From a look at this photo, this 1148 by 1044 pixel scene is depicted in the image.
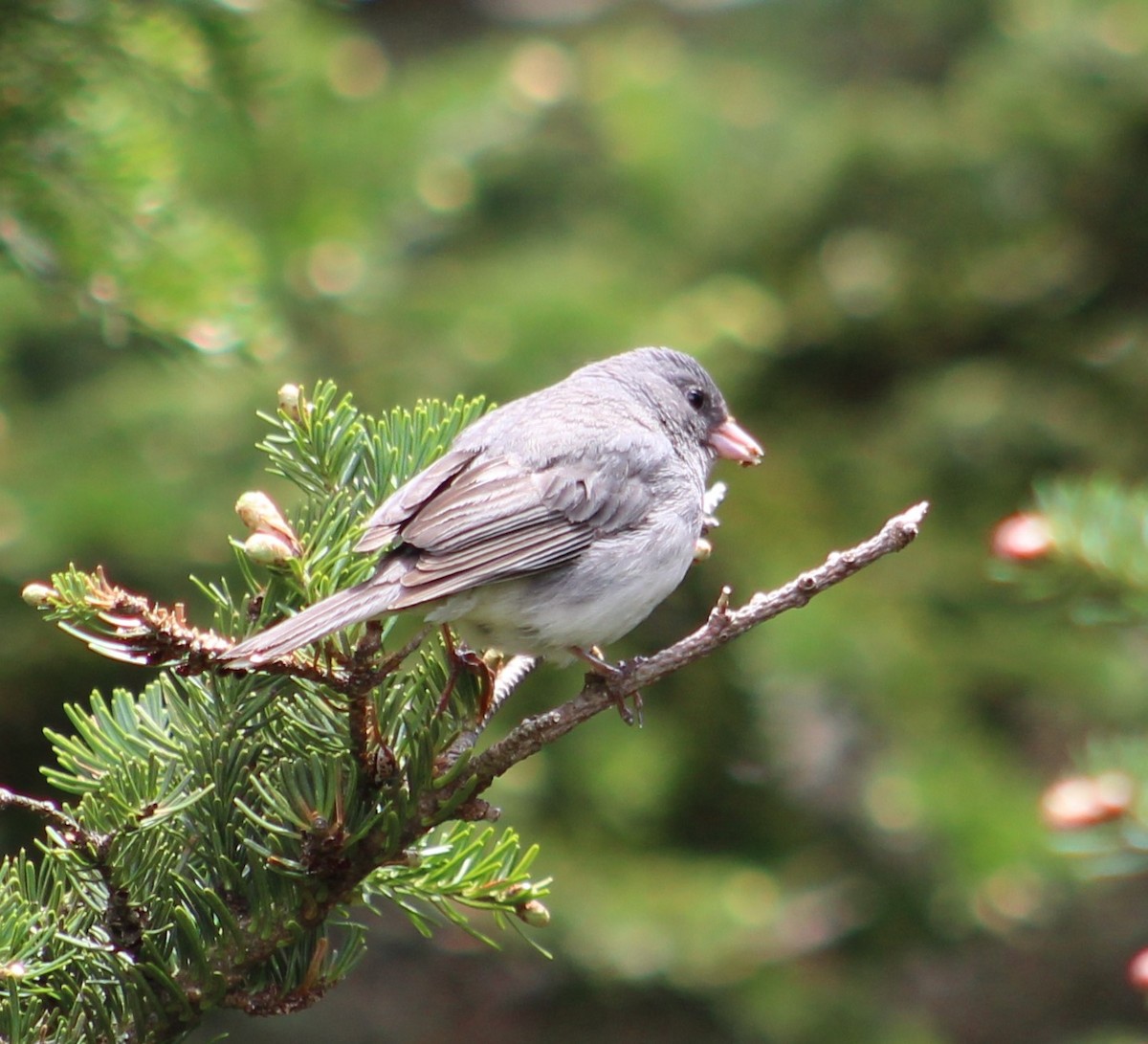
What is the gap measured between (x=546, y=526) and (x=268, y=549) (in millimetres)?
1141

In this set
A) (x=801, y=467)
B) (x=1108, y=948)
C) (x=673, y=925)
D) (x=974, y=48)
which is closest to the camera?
(x=673, y=925)

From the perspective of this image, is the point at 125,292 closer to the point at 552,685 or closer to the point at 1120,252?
the point at 552,685

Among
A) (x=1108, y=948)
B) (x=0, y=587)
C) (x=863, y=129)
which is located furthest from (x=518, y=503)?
(x=1108, y=948)

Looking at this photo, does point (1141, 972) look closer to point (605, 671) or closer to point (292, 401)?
point (605, 671)

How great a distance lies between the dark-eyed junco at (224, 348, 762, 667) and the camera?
84.7 inches

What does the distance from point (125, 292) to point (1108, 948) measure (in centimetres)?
574

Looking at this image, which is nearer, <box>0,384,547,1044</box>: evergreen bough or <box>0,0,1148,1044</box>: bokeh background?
<box>0,384,547,1044</box>: evergreen bough

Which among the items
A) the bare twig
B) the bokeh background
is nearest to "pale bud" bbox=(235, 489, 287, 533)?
the bare twig

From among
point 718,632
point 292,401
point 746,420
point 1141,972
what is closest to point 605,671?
point 718,632

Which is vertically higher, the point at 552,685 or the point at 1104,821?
the point at 1104,821

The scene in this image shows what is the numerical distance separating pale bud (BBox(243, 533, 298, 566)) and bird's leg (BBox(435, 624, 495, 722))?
0.28 meters

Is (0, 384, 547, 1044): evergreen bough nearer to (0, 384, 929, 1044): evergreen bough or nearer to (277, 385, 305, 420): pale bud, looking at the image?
(0, 384, 929, 1044): evergreen bough

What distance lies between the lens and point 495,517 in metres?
2.56

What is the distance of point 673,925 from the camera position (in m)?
4.05
